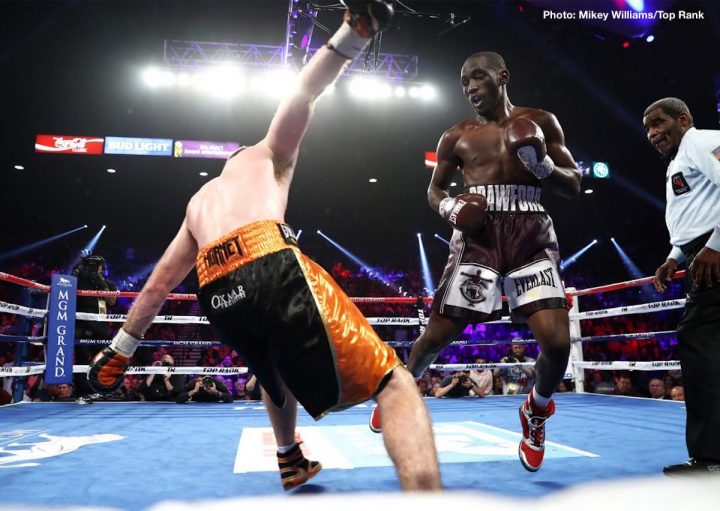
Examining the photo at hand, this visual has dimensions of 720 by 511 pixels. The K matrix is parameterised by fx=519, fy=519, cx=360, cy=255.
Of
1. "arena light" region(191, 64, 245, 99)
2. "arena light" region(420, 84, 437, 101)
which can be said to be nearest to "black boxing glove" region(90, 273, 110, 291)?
"arena light" region(191, 64, 245, 99)

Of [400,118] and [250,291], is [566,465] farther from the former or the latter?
[400,118]

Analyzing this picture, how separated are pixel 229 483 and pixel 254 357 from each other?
0.62 m

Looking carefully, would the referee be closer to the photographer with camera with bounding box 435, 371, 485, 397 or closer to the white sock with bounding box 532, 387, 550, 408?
the white sock with bounding box 532, 387, 550, 408

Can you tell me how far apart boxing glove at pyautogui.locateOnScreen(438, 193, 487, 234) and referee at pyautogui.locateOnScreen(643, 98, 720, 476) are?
0.75 metres

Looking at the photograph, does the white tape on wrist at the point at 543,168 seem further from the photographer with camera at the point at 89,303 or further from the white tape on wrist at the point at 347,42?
the photographer with camera at the point at 89,303

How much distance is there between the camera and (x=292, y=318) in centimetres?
114

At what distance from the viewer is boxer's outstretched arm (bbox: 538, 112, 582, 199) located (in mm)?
2064

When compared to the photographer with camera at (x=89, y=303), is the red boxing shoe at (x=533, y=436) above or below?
below

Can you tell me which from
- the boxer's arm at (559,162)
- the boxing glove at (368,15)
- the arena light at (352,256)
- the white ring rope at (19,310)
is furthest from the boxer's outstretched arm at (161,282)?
the arena light at (352,256)

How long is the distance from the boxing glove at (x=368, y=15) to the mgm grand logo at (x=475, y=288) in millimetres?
1117

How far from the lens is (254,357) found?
4.30 feet

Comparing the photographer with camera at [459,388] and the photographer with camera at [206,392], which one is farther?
the photographer with camera at [459,388]

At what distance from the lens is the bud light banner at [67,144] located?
9.75 metres

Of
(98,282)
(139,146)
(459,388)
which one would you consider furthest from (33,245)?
(459,388)
